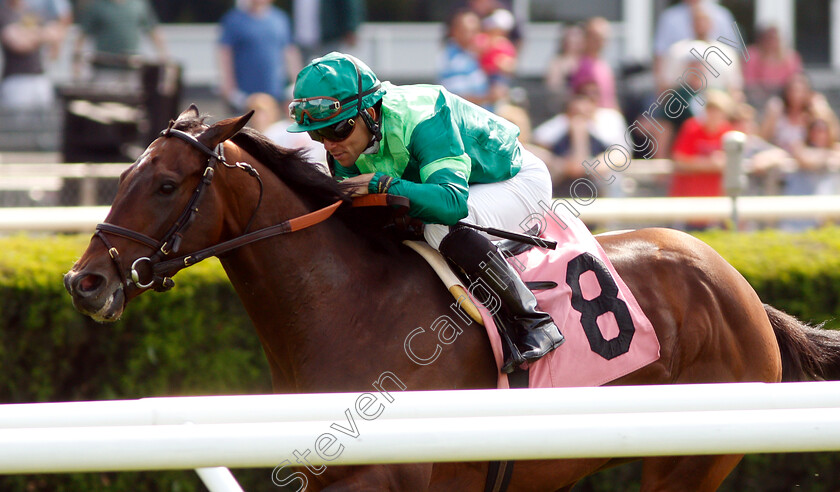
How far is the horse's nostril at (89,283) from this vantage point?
2627 millimetres

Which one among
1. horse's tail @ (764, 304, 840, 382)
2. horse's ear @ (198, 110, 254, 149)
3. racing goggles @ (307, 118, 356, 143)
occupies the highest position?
horse's ear @ (198, 110, 254, 149)

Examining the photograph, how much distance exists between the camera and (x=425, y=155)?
9.60 ft

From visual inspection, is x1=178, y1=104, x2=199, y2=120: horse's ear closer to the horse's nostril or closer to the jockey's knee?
the horse's nostril

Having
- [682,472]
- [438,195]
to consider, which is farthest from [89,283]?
[682,472]

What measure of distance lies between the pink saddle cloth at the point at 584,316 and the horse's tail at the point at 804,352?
708 millimetres

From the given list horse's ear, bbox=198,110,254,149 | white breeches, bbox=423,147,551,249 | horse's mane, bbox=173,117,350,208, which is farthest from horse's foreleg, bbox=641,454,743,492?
horse's ear, bbox=198,110,254,149

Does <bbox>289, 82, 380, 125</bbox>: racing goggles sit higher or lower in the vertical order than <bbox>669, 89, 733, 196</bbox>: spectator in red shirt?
higher

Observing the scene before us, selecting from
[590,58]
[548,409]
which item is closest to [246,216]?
[548,409]

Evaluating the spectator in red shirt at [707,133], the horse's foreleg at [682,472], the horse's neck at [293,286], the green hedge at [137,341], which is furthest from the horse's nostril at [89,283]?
the spectator in red shirt at [707,133]

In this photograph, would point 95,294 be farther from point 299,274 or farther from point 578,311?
point 578,311

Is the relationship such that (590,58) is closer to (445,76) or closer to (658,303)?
(445,76)

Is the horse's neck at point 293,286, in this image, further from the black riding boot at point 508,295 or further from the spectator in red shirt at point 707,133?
the spectator in red shirt at point 707,133

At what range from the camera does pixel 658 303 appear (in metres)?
3.35

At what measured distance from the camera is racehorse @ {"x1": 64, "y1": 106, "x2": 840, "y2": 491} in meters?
2.70
